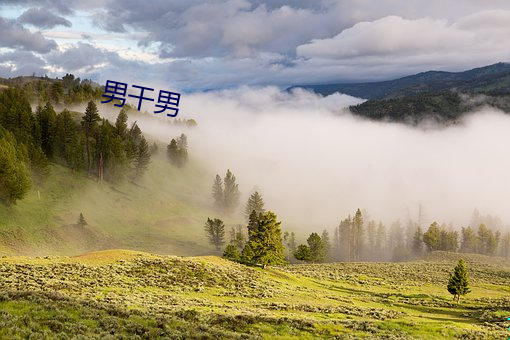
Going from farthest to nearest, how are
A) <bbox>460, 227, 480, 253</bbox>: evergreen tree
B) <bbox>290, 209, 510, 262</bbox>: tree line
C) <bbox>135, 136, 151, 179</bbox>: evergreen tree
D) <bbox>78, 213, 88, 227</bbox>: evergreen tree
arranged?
<bbox>460, 227, 480, 253</bbox>: evergreen tree
<bbox>290, 209, 510, 262</bbox>: tree line
<bbox>135, 136, 151, 179</bbox>: evergreen tree
<bbox>78, 213, 88, 227</bbox>: evergreen tree

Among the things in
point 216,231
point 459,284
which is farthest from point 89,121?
point 459,284

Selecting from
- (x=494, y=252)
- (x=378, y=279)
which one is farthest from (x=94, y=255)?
(x=494, y=252)

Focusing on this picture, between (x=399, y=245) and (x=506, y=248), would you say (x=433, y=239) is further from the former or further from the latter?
(x=506, y=248)

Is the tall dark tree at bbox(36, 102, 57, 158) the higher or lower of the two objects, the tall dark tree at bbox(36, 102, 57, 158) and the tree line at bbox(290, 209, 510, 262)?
the higher

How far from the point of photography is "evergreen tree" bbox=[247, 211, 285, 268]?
71438 mm

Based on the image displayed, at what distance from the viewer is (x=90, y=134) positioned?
148375 mm

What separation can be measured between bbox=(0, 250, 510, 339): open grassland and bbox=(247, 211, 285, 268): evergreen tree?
2.48 metres

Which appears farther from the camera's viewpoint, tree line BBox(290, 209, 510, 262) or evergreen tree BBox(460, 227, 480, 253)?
evergreen tree BBox(460, 227, 480, 253)

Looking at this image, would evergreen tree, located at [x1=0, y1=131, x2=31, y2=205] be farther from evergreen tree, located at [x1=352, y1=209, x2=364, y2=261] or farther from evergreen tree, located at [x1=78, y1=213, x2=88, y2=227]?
evergreen tree, located at [x1=352, y1=209, x2=364, y2=261]

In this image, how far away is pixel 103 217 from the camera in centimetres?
12162

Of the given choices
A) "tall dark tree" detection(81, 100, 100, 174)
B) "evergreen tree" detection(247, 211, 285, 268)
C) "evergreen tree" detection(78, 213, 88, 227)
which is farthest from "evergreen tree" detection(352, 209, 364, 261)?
"tall dark tree" detection(81, 100, 100, 174)

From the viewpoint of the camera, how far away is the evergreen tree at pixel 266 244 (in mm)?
71438

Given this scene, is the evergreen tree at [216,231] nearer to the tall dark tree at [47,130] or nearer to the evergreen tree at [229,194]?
the evergreen tree at [229,194]

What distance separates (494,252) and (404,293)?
14083 centimetres
